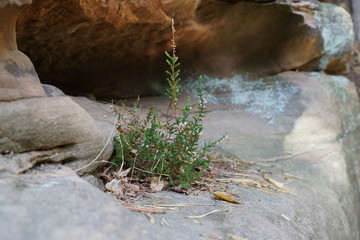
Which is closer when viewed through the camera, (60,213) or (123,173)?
(60,213)

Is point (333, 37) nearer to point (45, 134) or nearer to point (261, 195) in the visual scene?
point (261, 195)

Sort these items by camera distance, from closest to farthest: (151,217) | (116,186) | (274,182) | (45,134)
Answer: (151,217) → (45,134) → (116,186) → (274,182)

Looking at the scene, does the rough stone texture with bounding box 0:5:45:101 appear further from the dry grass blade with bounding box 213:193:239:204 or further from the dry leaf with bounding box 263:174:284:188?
the dry leaf with bounding box 263:174:284:188

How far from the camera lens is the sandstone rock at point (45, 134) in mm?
1160

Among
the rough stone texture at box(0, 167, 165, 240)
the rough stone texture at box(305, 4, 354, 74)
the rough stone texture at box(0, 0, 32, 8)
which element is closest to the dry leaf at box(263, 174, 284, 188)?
the rough stone texture at box(0, 167, 165, 240)

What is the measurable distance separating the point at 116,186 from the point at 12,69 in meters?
0.58

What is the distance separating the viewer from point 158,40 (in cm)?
323

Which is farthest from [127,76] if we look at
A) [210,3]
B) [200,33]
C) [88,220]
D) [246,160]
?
[88,220]

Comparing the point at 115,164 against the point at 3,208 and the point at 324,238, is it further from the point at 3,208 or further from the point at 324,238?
Answer: the point at 324,238

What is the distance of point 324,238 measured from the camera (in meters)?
1.77

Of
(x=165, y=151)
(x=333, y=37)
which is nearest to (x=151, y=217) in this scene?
(x=165, y=151)

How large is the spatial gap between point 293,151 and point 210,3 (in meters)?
1.49

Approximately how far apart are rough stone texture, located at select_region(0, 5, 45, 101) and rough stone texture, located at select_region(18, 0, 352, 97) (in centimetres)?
85

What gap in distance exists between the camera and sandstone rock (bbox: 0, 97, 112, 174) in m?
1.16
